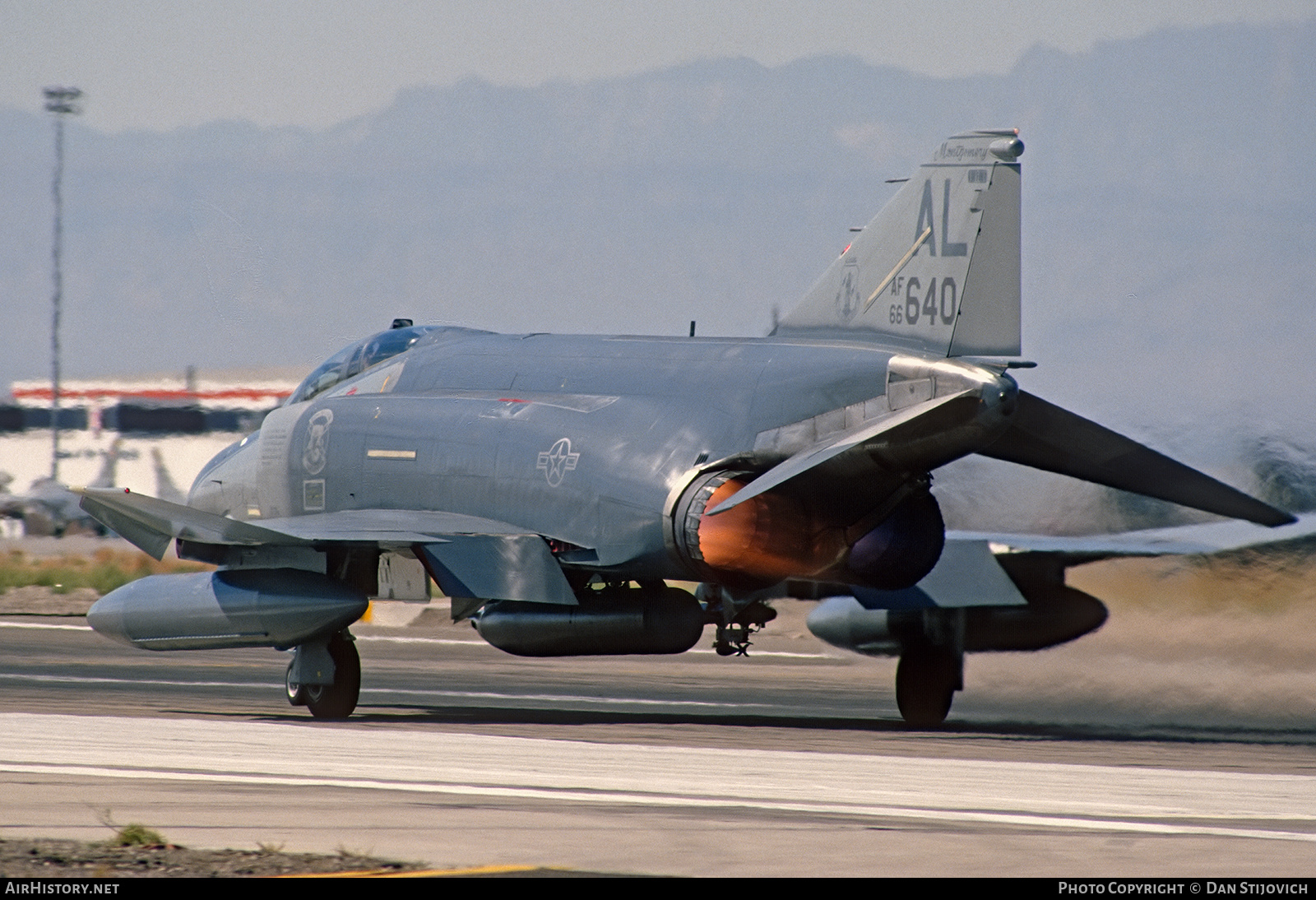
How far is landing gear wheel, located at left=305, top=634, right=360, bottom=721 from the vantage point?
64.9 ft

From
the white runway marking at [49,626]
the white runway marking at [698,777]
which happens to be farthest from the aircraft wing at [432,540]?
the white runway marking at [49,626]

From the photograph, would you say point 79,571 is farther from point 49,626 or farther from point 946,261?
point 946,261

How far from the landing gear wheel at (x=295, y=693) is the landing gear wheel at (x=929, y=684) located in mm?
6216

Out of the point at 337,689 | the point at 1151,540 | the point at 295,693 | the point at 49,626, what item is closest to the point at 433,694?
the point at 295,693

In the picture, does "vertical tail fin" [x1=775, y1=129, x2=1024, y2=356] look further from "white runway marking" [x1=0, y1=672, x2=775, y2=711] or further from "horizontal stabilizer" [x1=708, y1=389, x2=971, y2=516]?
"white runway marking" [x1=0, y1=672, x2=775, y2=711]

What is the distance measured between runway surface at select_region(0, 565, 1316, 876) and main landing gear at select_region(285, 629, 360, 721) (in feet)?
1.19

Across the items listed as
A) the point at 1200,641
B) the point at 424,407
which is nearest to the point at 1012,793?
the point at 1200,641

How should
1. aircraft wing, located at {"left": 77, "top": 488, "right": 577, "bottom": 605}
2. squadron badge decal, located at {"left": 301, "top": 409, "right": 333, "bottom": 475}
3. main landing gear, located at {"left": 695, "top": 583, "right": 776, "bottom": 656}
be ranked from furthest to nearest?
A: squadron badge decal, located at {"left": 301, "top": 409, "right": 333, "bottom": 475}
main landing gear, located at {"left": 695, "top": 583, "right": 776, "bottom": 656}
aircraft wing, located at {"left": 77, "top": 488, "right": 577, "bottom": 605}

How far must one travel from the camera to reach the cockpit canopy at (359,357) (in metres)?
22.6

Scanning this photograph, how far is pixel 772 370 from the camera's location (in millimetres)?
18469

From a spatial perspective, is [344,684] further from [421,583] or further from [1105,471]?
[1105,471]

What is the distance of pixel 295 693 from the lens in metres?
20.0

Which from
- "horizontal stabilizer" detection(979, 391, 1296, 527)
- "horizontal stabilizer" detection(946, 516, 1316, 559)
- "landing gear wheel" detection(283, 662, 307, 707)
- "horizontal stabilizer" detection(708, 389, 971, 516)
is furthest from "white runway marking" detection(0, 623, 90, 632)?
"horizontal stabilizer" detection(979, 391, 1296, 527)

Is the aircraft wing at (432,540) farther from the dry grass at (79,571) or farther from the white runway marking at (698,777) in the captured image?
the dry grass at (79,571)
